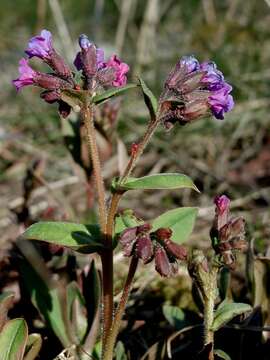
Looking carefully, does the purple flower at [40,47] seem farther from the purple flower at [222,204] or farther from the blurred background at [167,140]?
the blurred background at [167,140]

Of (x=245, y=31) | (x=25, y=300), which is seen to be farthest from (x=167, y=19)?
(x=25, y=300)

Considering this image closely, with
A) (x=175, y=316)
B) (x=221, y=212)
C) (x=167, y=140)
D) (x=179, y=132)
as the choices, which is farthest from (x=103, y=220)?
(x=179, y=132)

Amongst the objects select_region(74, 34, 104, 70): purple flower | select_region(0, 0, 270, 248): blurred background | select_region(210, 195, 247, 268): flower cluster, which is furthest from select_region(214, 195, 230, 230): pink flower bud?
select_region(0, 0, 270, 248): blurred background

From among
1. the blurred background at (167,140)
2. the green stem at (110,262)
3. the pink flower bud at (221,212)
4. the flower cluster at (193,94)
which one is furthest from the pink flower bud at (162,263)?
the blurred background at (167,140)

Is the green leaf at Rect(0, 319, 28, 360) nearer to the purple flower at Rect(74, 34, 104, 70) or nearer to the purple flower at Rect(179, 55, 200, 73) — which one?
the purple flower at Rect(74, 34, 104, 70)

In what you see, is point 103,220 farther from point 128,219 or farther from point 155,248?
point 155,248

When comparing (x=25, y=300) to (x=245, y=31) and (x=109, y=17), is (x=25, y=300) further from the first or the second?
(x=109, y=17)
